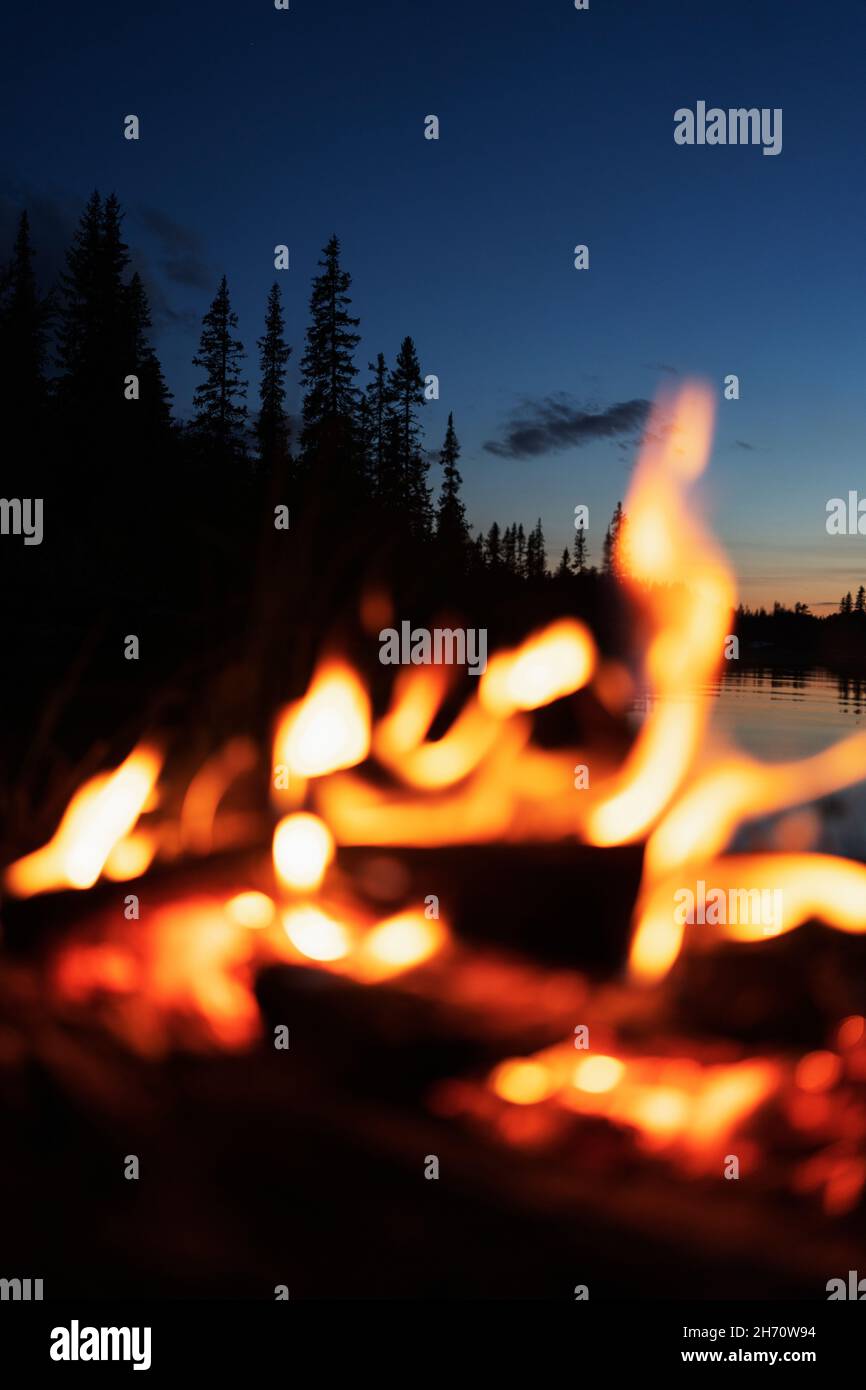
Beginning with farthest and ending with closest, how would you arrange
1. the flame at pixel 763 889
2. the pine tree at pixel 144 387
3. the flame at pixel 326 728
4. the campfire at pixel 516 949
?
the pine tree at pixel 144 387 < the flame at pixel 326 728 < the flame at pixel 763 889 < the campfire at pixel 516 949

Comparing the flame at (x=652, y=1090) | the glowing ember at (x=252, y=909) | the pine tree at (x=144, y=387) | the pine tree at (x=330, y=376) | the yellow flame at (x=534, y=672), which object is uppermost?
the pine tree at (x=144, y=387)

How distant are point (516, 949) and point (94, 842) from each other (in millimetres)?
1510

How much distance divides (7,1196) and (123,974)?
0.59 m

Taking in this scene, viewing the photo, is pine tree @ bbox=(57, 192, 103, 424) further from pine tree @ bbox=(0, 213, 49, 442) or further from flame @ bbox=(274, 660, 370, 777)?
flame @ bbox=(274, 660, 370, 777)

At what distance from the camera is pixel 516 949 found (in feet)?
8.22

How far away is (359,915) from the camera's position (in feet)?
8.50

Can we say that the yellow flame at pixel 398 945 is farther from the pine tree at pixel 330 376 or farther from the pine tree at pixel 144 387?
the pine tree at pixel 144 387

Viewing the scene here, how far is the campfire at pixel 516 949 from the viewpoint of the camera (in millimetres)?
2291

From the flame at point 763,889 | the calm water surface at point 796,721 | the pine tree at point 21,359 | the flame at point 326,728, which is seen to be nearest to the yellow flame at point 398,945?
the flame at point 763,889

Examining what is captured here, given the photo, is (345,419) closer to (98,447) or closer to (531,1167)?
(531,1167)

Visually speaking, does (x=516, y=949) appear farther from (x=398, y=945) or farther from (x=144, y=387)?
(x=144, y=387)

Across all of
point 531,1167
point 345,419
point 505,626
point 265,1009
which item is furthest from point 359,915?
point 345,419

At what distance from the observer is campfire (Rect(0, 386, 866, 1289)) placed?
2.29m

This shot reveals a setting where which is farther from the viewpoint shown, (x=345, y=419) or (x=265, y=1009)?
(x=345, y=419)
